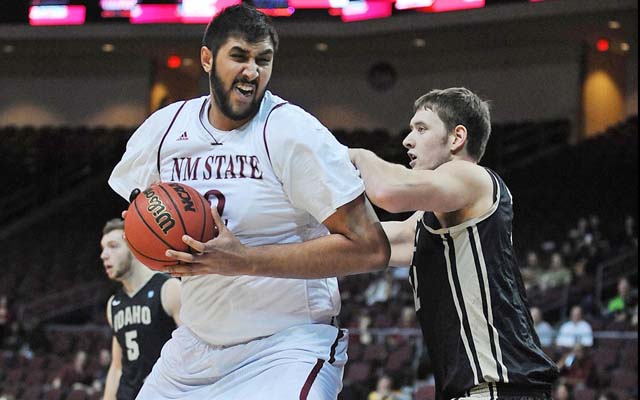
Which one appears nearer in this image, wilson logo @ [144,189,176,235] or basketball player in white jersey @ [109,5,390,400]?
wilson logo @ [144,189,176,235]

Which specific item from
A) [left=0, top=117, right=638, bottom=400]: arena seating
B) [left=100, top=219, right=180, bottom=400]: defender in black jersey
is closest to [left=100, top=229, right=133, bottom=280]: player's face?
[left=100, top=219, right=180, bottom=400]: defender in black jersey

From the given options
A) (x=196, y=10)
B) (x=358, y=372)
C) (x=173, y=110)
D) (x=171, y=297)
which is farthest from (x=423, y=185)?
(x=196, y=10)

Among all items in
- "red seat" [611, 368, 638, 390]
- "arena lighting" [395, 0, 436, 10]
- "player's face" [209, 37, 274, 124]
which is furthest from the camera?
"arena lighting" [395, 0, 436, 10]

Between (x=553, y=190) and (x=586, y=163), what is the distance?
0.77 m

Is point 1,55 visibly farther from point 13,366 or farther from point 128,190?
point 128,190

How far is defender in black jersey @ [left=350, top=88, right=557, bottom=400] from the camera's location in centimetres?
339

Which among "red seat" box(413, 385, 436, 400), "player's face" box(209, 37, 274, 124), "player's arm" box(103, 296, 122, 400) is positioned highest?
"player's face" box(209, 37, 274, 124)

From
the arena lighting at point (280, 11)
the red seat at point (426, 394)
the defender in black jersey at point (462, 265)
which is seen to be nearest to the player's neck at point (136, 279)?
the red seat at point (426, 394)

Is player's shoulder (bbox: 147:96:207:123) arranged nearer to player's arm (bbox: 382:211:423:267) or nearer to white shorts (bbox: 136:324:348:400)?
white shorts (bbox: 136:324:348:400)

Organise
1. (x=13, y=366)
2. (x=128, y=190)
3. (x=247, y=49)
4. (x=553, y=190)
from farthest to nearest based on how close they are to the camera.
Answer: (x=553, y=190) → (x=13, y=366) → (x=128, y=190) → (x=247, y=49)

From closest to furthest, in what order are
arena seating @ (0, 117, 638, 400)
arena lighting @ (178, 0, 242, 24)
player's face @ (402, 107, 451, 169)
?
player's face @ (402, 107, 451, 169)
arena seating @ (0, 117, 638, 400)
arena lighting @ (178, 0, 242, 24)

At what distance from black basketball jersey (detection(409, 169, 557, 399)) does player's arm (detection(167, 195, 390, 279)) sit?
0.38 m

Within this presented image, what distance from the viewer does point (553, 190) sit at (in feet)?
59.1

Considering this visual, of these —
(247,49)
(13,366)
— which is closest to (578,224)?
(13,366)
